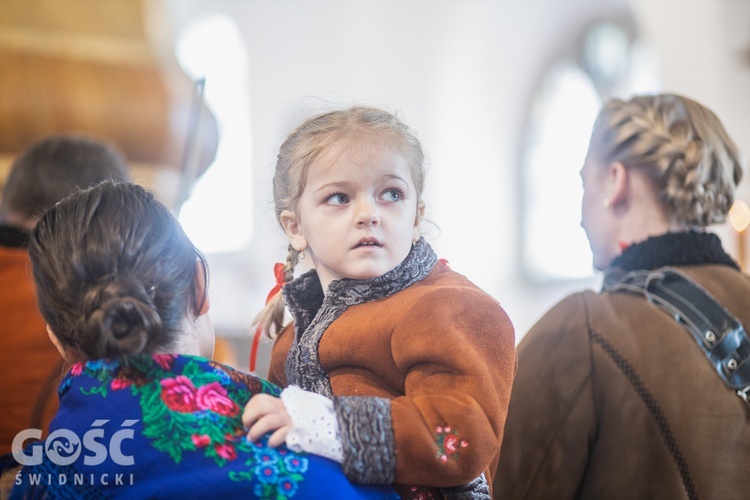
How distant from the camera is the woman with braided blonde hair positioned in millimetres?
2100

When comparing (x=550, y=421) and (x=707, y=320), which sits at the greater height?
(x=707, y=320)

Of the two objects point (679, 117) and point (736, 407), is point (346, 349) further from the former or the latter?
point (679, 117)

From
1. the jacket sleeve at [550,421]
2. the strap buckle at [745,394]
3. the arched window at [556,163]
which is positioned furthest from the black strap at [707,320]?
the arched window at [556,163]

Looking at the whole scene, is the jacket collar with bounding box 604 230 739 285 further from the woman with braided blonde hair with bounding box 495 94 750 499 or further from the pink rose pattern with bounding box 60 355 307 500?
the pink rose pattern with bounding box 60 355 307 500

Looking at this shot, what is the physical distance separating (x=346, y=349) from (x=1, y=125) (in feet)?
12.2

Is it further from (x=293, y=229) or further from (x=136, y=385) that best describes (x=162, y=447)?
(x=293, y=229)

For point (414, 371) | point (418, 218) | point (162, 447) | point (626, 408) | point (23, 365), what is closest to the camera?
point (162, 447)

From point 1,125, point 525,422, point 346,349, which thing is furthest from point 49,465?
point 1,125

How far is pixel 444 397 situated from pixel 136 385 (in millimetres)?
499

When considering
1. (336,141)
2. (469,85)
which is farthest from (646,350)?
(469,85)

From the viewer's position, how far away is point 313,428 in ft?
4.64

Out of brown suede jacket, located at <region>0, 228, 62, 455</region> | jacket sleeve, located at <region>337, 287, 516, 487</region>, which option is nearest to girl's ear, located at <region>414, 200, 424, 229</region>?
jacket sleeve, located at <region>337, 287, 516, 487</region>

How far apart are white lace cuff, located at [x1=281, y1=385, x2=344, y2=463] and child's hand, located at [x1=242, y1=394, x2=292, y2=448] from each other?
0.01 m

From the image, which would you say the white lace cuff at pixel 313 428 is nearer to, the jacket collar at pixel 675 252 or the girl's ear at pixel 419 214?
the girl's ear at pixel 419 214
